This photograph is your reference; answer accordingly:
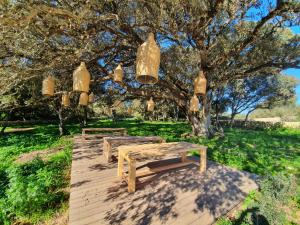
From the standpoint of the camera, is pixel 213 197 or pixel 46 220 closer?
pixel 46 220

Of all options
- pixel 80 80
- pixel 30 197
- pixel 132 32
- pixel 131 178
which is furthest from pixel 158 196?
pixel 132 32

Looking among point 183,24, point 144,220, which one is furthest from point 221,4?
point 144,220

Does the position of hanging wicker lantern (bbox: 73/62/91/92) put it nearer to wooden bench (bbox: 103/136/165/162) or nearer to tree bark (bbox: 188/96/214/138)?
wooden bench (bbox: 103/136/165/162)

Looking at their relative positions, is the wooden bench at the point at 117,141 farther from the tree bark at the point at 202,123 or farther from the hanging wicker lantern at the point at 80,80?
the tree bark at the point at 202,123

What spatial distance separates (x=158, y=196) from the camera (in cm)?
414

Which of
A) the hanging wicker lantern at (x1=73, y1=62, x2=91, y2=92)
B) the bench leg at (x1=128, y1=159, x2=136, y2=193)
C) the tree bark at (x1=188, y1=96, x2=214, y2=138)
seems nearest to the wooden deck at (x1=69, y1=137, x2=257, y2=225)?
the bench leg at (x1=128, y1=159, x2=136, y2=193)

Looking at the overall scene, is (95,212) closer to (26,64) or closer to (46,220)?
(46,220)

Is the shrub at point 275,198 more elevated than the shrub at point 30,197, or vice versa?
the shrub at point 275,198

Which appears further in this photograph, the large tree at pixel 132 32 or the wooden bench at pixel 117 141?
the wooden bench at pixel 117 141

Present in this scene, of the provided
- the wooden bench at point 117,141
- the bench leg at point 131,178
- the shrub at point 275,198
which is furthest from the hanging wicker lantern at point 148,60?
the wooden bench at point 117,141

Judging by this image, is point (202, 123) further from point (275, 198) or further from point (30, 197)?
point (30, 197)

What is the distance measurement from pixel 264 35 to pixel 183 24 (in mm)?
4376

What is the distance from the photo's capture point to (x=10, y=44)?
19.4 feet

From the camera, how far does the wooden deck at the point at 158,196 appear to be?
11.0 feet
